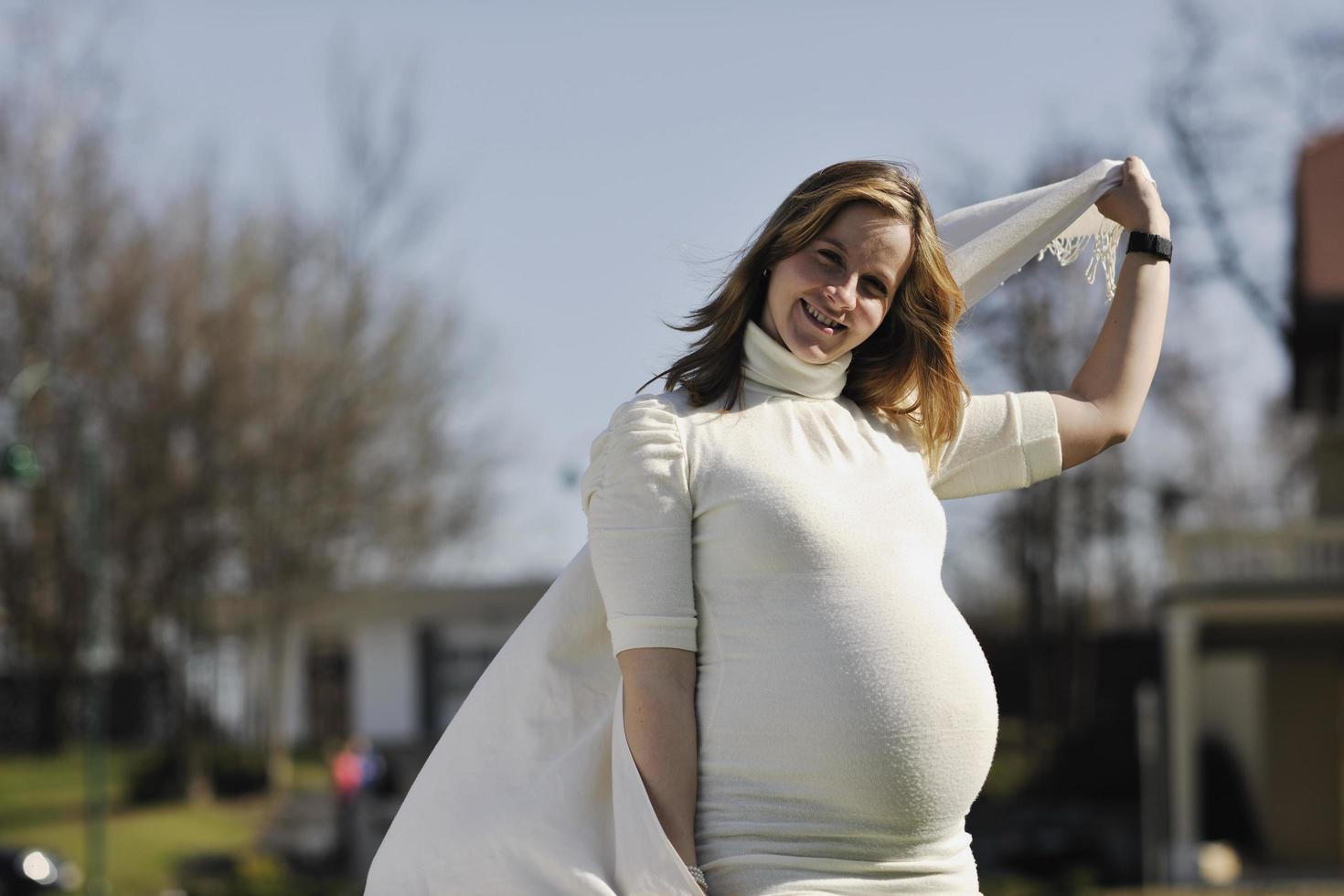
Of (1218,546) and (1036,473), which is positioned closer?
(1036,473)

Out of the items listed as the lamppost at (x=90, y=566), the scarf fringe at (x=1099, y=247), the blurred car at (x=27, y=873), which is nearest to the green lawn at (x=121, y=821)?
the lamppost at (x=90, y=566)

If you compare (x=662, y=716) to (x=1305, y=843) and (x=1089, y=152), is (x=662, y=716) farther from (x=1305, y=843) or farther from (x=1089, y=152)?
(x=1089, y=152)

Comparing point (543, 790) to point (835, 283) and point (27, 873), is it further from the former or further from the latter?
point (27, 873)

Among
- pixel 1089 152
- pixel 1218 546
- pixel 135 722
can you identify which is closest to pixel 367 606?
pixel 135 722

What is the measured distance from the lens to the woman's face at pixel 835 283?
8.15 feet

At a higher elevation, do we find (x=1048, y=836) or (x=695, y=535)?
(x=695, y=535)

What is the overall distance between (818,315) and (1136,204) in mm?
751

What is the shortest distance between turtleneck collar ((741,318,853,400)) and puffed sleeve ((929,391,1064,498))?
0.28m

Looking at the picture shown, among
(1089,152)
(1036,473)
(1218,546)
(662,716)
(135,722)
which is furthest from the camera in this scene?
(135,722)

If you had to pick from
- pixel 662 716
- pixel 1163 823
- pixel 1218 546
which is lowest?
pixel 1163 823

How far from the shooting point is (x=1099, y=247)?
10.2 feet

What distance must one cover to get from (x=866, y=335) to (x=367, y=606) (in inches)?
1623

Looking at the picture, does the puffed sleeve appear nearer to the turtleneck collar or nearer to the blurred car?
the turtleneck collar

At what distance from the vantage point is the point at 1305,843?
26.6m
